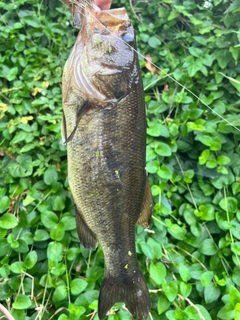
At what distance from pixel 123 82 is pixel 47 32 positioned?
50.4 inches

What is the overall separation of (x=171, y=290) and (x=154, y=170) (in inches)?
23.8

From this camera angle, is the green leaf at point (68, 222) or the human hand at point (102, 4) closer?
the human hand at point (102, 4)

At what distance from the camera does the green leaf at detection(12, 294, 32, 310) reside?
4.44 ft

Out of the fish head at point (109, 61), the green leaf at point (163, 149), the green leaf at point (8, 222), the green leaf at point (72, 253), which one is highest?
the fish head at point (109, 61)

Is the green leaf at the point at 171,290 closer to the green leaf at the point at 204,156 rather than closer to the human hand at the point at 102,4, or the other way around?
the green leaf at the point at 204,156

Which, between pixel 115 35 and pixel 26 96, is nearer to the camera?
pixel 115 35

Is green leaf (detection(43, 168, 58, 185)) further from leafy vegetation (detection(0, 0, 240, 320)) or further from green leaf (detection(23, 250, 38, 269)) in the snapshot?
green leaf (detection(23, 250, 38, 269))

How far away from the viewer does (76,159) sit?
117 centimetres

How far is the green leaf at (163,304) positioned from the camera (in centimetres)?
145

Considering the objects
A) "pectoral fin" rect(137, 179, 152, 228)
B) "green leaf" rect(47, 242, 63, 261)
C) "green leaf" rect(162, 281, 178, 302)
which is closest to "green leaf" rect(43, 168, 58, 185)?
"green leaf" rect(47, 242, 63, 261)

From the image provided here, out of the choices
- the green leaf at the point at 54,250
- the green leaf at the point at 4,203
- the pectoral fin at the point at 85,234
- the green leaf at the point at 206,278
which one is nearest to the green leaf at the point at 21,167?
the green leaf at the point at 4,203

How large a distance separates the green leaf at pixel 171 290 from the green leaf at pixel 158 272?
0.04 metres

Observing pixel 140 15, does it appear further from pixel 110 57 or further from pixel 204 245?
pixel 204 245

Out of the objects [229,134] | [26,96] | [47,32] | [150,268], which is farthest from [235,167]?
[47,32]
